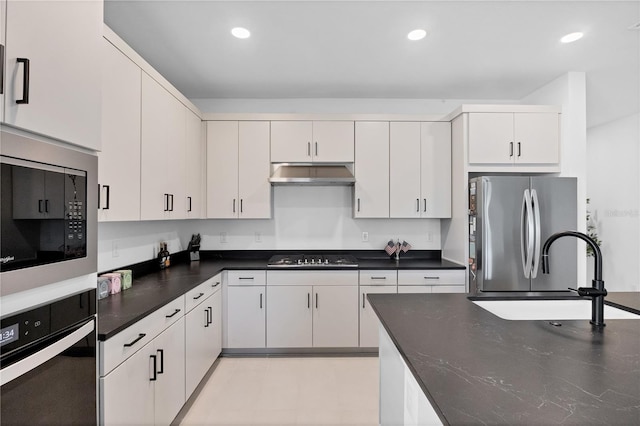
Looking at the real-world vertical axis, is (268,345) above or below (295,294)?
below

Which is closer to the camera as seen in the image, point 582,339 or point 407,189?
point 582,339

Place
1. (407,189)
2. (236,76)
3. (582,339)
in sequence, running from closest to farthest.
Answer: (582,339) < (236,76) < (407,189)

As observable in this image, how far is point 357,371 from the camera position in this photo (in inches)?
116

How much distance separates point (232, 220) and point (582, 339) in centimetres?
332

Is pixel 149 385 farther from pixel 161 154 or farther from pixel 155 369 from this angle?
pixel 161 154

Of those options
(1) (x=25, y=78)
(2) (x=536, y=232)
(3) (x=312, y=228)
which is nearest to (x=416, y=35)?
(2) (x=536, y=232)

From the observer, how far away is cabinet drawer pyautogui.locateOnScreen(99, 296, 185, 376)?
1417 mm

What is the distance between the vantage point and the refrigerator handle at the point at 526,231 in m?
2.87

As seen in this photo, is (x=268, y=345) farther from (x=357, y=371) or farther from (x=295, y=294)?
(x=357, y=371)

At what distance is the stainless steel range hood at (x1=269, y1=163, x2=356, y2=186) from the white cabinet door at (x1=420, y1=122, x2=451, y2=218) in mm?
789

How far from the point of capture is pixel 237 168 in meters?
3.49

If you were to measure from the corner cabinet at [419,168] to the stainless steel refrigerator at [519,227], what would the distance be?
0.58 metres

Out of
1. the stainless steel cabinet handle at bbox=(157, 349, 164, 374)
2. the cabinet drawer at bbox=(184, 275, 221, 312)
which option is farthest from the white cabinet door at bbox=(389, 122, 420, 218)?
the stainless steel cabinet handle at bbox=(157, 349, 164, 374)

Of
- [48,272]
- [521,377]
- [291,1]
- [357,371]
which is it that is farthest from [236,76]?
[521,377]
